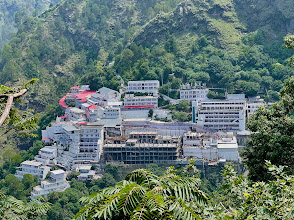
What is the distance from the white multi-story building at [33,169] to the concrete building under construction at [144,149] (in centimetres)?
375

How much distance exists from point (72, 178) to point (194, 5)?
2443 centimetres

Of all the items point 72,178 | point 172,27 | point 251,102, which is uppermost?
point 172,27

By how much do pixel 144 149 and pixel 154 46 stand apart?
17.4 metres

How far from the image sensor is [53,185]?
32.9 meters

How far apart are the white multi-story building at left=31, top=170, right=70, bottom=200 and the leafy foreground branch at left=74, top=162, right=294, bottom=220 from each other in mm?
25692

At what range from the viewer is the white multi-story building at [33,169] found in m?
34.6

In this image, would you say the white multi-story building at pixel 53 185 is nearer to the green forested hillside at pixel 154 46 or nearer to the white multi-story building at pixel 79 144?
the white multi-story building at pixel 79 144

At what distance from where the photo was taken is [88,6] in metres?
64.6

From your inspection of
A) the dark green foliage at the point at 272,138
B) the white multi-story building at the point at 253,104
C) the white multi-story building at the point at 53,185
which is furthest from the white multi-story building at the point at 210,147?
the dark green foliage at the point at 272,138

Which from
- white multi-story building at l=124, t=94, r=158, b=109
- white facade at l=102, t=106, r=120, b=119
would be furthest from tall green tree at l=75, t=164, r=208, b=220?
white multi-story building at l=124, t=94, r=158, b=109

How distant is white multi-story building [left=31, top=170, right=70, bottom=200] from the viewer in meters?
32.7

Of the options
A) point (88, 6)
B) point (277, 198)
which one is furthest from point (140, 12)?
point (277, 198)

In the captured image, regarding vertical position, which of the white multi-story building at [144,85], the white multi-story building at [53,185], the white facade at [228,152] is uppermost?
the white multi-story building at [144,85]

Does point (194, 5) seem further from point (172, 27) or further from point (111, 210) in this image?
point (111, 210)
